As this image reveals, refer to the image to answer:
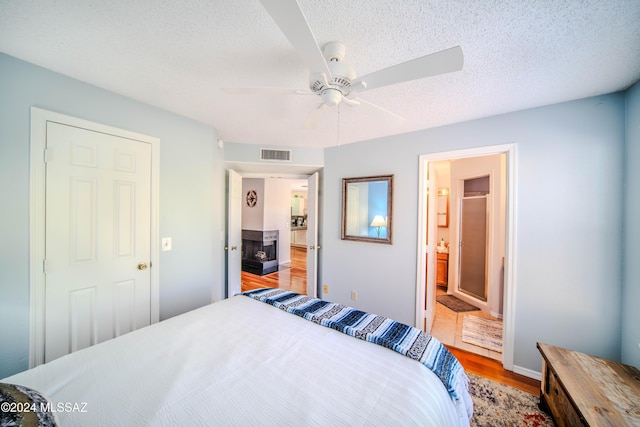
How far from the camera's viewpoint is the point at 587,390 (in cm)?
129

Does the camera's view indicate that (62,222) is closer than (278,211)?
Yes

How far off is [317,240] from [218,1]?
268 centimetres

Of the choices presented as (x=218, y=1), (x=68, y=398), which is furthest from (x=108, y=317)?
(x=218, y=1)

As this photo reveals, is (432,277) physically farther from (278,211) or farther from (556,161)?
(278,211)

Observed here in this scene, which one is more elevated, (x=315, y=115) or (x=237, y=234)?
(x=315, y=115)

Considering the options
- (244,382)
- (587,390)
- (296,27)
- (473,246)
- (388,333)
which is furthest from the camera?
(473,246)

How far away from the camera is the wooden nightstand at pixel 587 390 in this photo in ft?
3.70

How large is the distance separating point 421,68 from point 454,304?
3.70 m

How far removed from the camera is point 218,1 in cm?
102

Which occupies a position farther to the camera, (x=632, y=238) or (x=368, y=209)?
(x=368, y=209)

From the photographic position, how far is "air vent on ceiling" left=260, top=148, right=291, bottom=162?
3107 millimetres

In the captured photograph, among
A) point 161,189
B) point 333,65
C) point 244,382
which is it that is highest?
point 333,65

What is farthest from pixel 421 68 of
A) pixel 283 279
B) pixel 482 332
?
pixel 283 279

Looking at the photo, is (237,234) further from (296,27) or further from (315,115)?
(296,27)
